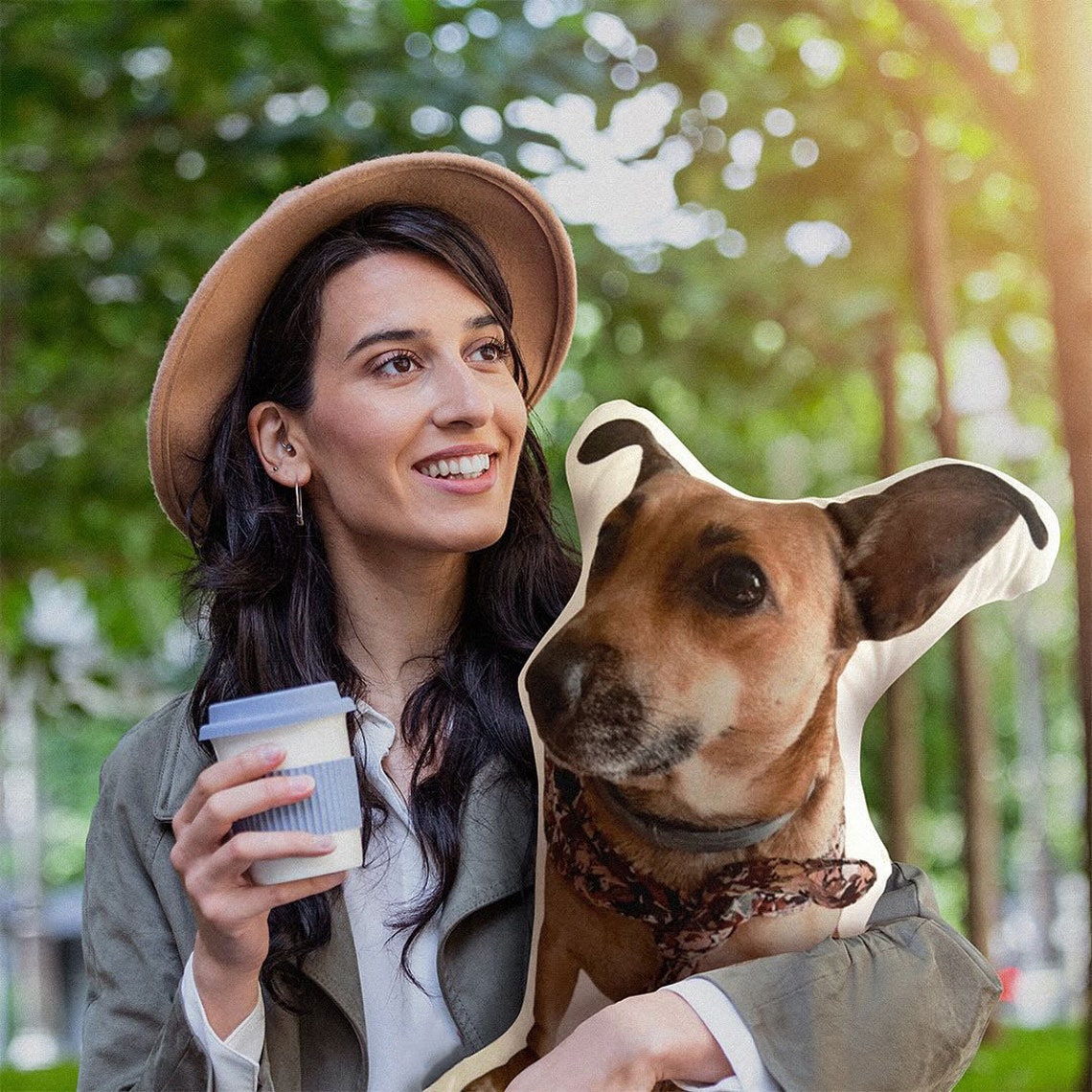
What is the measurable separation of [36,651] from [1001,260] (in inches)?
99.1

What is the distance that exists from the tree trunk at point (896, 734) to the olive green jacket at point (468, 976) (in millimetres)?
1765

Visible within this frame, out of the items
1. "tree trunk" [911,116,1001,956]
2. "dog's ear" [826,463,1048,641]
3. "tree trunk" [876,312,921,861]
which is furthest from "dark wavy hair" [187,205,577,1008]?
"tree trunk" [876,312,921,861]

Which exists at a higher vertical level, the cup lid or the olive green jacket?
the cup lid

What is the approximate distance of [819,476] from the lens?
5418 mm

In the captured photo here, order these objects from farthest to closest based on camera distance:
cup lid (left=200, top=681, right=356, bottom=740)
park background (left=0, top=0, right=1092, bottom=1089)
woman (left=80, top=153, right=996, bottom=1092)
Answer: park background (left=0, top=0, right=1092, bottom=1089)
woman (left=80, top=153, right=996, bottom=1092)
cup lid (left=200, top=681, right=356, bottom=740)

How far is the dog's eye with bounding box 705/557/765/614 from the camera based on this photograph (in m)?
0.91

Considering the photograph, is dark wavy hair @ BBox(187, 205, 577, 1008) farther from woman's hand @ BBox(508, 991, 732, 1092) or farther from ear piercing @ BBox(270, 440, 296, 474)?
woman's hand @ BBox(508, 991, 732, 1092)

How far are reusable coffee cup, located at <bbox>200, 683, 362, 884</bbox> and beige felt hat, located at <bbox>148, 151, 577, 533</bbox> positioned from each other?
0.45 meters

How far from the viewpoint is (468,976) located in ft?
3.63

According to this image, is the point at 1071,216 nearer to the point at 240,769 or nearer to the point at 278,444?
the point at 278,444

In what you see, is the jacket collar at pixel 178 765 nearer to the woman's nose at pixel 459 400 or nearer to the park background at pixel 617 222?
the woman's nose at pixel 459 400

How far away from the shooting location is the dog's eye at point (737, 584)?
91cm

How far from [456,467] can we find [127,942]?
1.60 feet

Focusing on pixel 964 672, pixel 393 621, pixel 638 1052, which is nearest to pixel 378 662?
pixel 393 621
